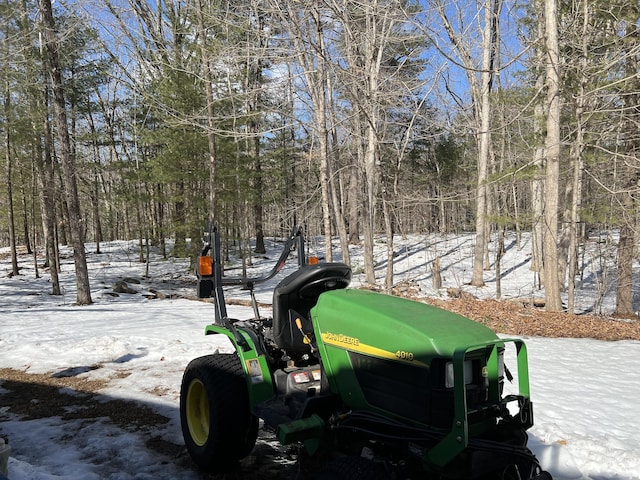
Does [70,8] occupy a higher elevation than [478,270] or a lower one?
higher

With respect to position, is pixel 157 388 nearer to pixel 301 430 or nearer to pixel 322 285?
pixel 322 285

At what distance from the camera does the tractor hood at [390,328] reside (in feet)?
7.29

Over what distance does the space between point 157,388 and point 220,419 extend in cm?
226

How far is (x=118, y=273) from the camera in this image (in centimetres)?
1986

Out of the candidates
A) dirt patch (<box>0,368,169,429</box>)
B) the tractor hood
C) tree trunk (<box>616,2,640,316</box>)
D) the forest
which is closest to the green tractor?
the tractor hood

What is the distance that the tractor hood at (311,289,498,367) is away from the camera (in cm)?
222

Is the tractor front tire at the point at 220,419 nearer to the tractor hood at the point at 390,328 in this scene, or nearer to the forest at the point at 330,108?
the tractor hood at the point at 390,328

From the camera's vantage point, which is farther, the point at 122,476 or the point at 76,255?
the point at 76,255

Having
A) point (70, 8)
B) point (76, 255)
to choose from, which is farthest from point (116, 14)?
point (76, 255)

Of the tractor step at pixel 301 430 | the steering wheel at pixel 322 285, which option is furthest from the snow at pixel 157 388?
the steering wheel at pixel 322 285

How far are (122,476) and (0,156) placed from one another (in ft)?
76.6

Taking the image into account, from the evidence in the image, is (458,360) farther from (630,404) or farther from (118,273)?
(118,273)

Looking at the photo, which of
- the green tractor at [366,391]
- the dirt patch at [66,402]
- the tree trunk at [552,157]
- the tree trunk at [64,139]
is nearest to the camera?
the green tractor at [366,391]

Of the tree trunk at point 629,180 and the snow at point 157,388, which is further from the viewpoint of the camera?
the tree trunk at point 629,180
